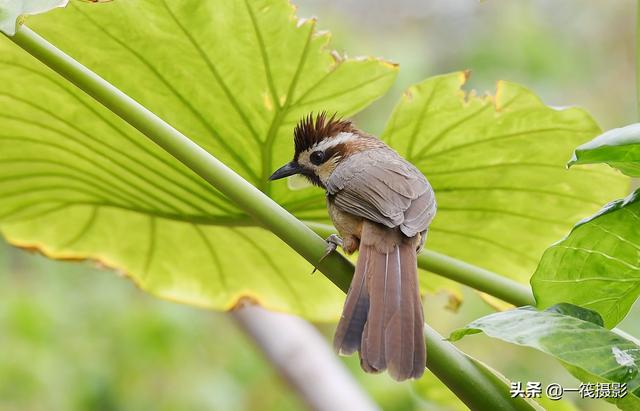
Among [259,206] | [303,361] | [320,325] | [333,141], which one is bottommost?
[320,325]

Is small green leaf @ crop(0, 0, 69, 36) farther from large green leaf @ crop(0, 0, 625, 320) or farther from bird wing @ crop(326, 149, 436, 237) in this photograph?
bird wing @ crop(326, 149, 436, 237)

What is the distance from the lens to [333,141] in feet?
7.91

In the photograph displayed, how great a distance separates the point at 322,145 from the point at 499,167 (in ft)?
1.49

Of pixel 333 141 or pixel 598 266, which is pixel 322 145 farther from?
pixel 598 266

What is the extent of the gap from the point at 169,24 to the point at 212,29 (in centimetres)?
10

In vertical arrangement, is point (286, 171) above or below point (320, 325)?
above

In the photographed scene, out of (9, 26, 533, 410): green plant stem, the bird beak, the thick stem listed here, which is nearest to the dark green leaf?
(9, 26, 533, 410): green plant stem

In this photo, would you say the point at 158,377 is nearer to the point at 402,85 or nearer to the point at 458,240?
the point at 402,85

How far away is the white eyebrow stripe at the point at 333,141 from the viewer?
7.61ft

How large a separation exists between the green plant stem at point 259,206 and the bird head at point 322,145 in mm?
593

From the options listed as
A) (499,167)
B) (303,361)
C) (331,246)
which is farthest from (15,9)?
(303,361)

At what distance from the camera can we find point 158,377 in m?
4.82

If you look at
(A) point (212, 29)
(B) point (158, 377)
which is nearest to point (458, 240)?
(A) point (212, 29)

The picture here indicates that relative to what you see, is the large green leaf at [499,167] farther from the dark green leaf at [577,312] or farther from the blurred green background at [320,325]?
the dark green leaf at [577,312]
